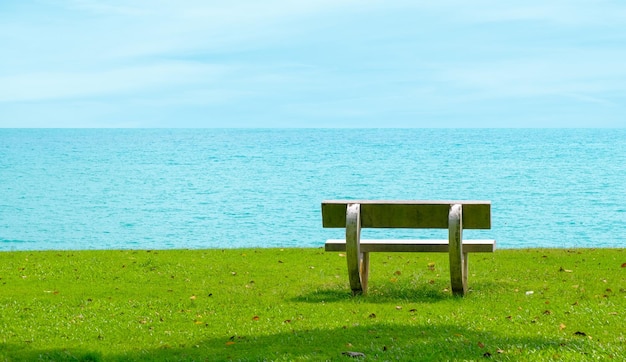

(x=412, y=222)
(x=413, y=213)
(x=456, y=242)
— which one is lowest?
(x=456, y=242)

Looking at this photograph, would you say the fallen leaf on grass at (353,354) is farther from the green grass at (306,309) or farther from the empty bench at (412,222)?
the empty bench at (412,222)

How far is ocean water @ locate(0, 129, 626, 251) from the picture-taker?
3772 centimetres

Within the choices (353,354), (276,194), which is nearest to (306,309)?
(353,354)

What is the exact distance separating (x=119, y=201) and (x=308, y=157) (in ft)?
169

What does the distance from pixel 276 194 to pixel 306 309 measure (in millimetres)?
49439

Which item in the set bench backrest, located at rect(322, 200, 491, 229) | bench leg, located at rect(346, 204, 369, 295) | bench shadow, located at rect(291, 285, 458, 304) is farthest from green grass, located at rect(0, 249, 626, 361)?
bench backrest, located at rect(322, 200, 491, 229)

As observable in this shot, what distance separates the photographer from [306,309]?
951cm

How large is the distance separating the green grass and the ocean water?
18.4m

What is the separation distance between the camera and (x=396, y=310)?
9320mm

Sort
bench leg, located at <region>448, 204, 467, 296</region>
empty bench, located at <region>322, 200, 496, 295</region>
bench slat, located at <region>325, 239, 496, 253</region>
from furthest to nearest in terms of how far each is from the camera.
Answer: bench slat, located at <region>325, 239, 496, 253</region> → empty bench, located at <region>322, 200, 496, 295</region> → bench leg, located at <region>448, 204, 467, 296</region>

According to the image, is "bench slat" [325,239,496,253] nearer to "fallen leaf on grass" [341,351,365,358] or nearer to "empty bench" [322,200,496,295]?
"empty bench" [322,200,496,295]

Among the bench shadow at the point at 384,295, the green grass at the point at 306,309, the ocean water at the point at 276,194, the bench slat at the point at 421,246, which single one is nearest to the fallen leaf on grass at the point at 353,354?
the green grass at the point at 306,309

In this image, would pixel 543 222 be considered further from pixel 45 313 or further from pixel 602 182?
pixel 45 313

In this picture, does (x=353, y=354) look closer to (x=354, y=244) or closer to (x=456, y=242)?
(x=354, y=244)
